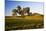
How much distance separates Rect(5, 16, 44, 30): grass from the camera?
2.81 feet

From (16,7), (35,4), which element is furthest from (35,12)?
(16,7)

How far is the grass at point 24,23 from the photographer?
33.8 inches

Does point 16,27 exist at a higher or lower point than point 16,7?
lower

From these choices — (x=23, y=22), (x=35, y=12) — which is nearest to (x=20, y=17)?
(x=23, y=22)

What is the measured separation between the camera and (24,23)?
87 cm

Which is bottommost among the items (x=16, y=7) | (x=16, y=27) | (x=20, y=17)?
(x=16, y=27)

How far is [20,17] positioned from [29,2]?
180mm

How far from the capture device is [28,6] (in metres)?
0.88

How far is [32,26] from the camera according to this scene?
88 cm

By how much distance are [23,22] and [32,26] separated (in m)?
0.10

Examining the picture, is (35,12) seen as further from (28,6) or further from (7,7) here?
(7,7)
